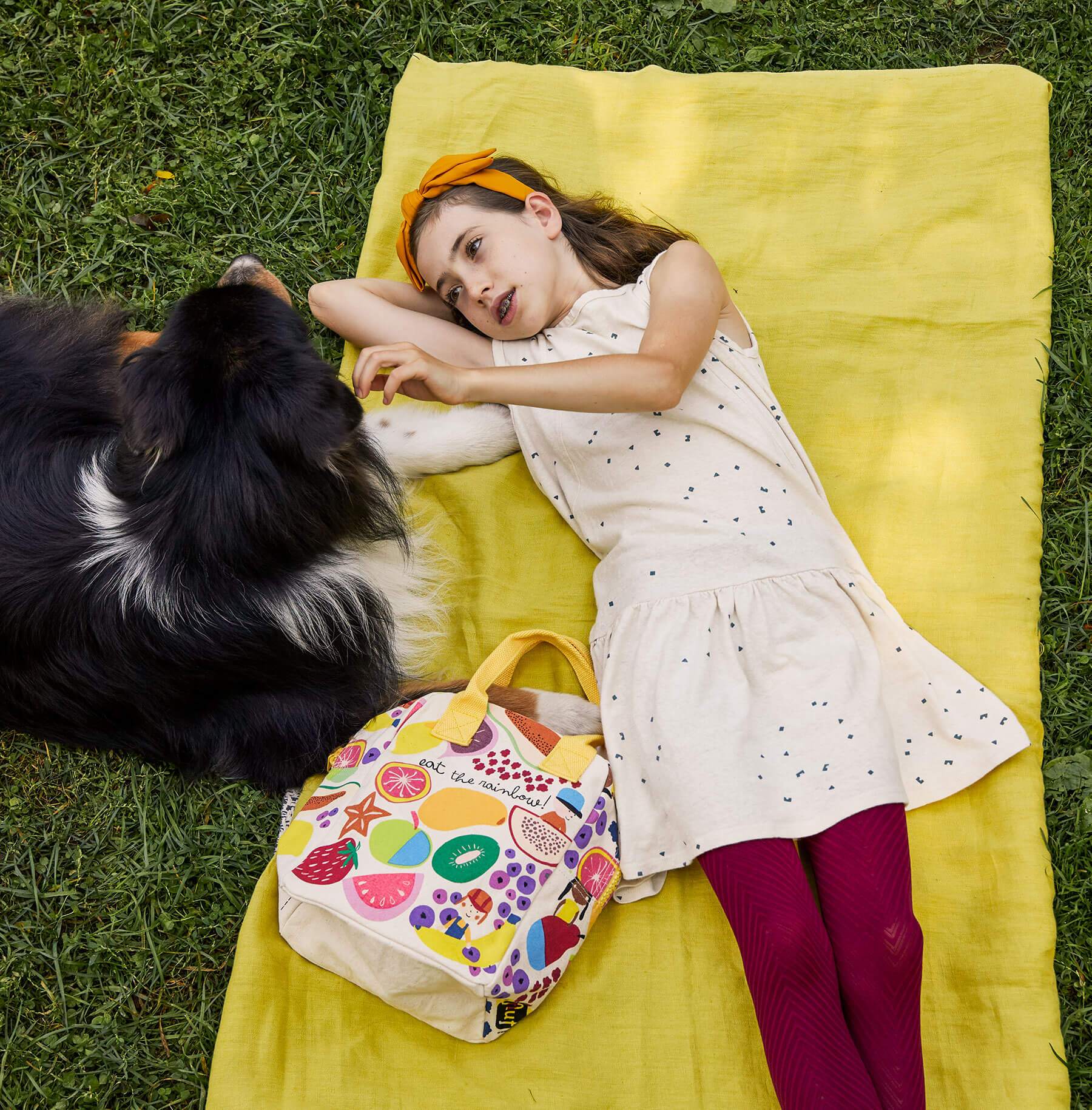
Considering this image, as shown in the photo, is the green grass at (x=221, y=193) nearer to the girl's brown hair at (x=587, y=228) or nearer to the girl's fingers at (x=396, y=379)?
the girl's brown hair at (x=587, y=228)

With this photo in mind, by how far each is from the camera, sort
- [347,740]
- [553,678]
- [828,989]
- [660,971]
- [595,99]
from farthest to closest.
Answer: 1. [595,99]
2. [553,678]
3. [347,740]
4. [660,971]
5. [828,989]

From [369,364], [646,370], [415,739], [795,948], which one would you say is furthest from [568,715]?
[369,364]

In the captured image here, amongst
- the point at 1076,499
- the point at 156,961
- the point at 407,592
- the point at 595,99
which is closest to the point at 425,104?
the point at 595,99

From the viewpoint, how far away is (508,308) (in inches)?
92.0

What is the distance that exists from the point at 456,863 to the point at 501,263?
4.60ft

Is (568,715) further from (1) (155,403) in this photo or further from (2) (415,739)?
(1) (155,403)

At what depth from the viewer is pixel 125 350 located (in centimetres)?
251

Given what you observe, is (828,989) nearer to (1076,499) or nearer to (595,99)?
(1076,499)

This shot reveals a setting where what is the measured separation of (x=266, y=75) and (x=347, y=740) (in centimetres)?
229

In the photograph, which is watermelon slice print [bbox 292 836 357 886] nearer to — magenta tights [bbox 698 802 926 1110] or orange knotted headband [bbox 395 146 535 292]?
magenta tights [bbox 698 802 926 1110]

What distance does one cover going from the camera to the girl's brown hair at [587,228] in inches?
93.7

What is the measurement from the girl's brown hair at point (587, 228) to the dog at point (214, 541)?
1.52 feet

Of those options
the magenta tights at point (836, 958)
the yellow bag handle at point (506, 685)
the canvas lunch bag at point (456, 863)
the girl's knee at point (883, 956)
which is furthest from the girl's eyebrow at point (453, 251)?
the girl's knee at point (883, 956)

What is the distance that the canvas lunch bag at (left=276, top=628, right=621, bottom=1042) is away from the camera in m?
1.97
